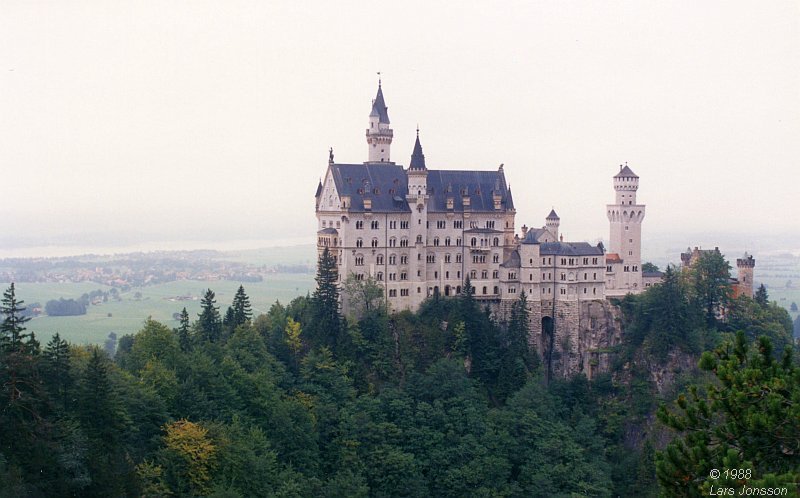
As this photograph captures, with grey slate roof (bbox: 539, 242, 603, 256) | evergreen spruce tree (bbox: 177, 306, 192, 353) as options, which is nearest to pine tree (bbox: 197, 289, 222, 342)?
evergreen spruce tree (bbox: 177, 306, 192, 353)

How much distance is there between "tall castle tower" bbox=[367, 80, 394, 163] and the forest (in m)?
13.8

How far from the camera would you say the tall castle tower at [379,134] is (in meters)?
108

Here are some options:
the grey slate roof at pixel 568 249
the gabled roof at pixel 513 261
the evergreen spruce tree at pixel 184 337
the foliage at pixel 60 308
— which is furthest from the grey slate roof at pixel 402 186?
the foliage at pixel 60 308

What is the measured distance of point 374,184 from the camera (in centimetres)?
10438

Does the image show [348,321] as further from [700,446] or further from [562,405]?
[700,446]

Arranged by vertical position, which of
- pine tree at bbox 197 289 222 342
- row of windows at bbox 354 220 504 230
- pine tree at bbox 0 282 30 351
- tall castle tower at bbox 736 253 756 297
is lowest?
pine tree at bbox 197 289 222 342

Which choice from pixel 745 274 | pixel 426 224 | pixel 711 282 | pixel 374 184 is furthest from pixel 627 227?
pixel 374 184

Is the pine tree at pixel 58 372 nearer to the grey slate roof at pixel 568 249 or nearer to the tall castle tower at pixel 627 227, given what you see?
the grey slate roof at pixel 568 249

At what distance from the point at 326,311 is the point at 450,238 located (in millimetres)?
16915

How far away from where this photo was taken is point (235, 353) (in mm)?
90750

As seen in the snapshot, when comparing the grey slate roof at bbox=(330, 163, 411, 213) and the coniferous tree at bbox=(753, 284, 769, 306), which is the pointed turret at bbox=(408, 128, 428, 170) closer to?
the grey slate roof at bbox=(330, 163, 411, 213)

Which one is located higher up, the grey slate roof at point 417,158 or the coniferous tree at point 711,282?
the grey slate roof at point 417,158

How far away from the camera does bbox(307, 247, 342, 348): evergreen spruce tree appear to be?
97.3 meters

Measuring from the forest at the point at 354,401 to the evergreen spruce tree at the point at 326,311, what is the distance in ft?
0.62
